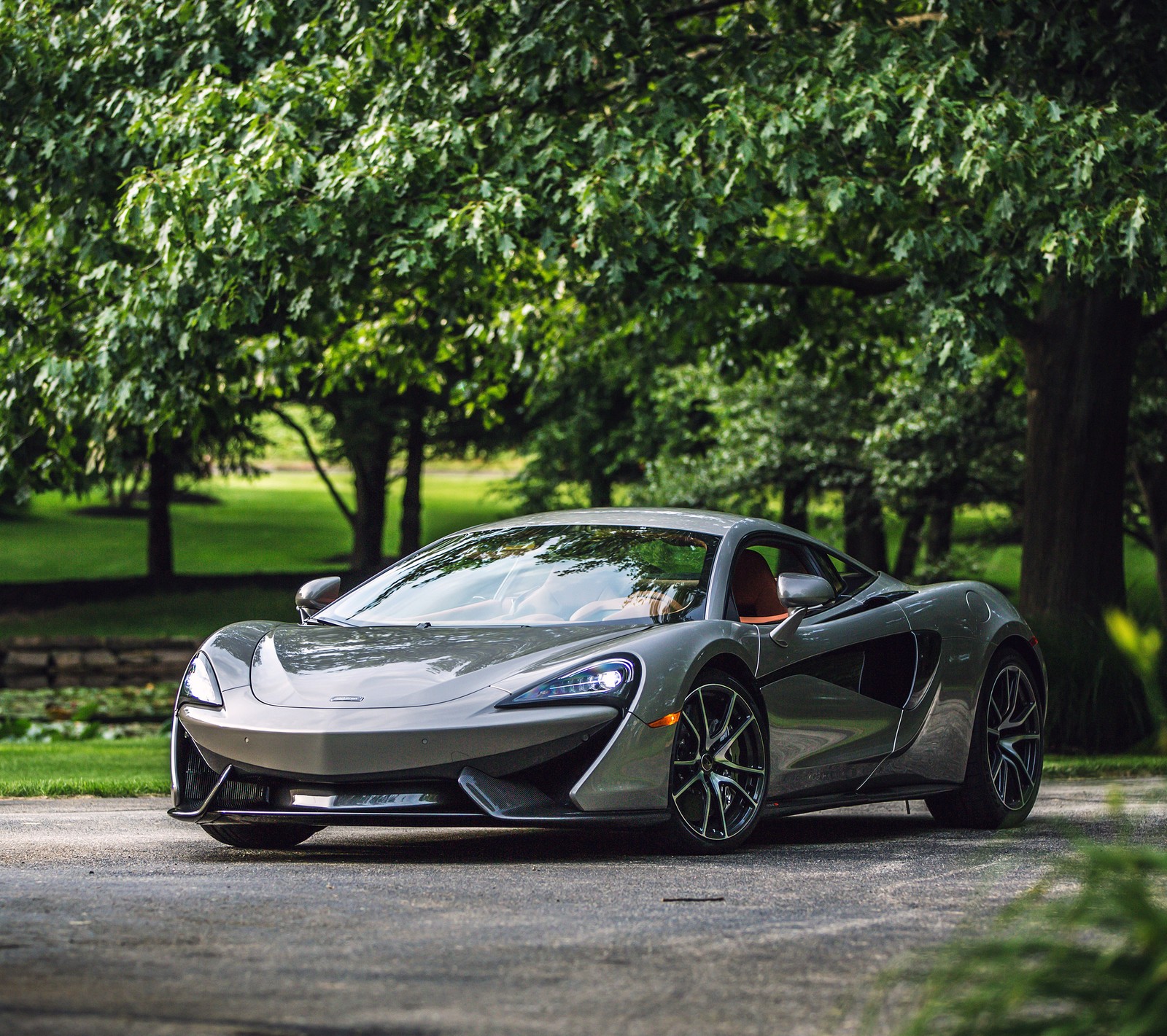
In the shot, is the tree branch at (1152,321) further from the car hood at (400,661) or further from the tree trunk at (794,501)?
the tree trunk at (794,501)

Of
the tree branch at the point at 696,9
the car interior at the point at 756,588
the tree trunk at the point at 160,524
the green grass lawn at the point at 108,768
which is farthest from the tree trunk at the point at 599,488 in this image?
the car interior at the point at 756,588

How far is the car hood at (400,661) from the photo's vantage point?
243 inches

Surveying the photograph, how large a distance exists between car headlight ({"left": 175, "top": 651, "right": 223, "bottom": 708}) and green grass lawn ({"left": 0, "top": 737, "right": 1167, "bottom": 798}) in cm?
298

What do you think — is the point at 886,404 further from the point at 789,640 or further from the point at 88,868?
the point at 88,868

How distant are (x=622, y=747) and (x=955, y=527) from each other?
132ft

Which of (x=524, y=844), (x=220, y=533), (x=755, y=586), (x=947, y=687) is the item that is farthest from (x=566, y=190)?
(x=220, y=533)

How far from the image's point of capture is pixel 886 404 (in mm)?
25766

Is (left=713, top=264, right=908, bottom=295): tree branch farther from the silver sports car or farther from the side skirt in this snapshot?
the side skirt

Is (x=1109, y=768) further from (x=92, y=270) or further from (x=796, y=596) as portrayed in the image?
(x=92, y=270)

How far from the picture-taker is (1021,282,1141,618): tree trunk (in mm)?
13922

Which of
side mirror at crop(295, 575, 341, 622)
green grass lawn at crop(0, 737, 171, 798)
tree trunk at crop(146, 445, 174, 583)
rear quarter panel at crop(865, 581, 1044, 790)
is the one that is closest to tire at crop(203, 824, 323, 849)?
side mirror at crop(295, 575, 341, 622)

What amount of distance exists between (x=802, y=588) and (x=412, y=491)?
30.0 m

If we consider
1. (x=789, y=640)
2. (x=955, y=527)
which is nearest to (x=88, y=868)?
(x=789, y=640)

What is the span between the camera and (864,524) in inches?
1150
